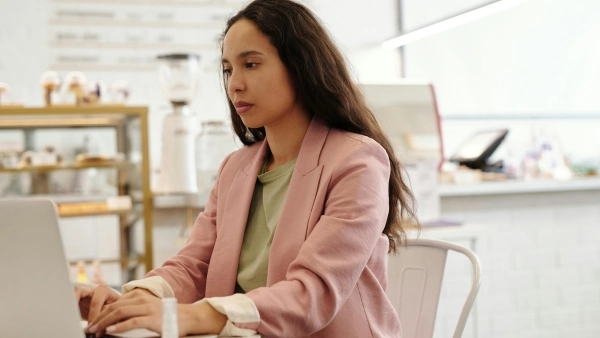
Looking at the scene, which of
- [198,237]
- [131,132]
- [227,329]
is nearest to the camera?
[227,329]

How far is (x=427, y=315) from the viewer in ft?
6.53

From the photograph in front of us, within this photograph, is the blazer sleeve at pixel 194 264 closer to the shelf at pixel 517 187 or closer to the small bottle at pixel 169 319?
the small bottle at pixel 169 319

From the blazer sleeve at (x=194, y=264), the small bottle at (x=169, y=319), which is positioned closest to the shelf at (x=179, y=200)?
the blazer sleeve at (x=194, y=264)

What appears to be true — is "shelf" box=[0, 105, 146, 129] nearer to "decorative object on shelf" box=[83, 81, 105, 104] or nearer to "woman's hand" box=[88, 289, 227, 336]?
"decorative object on shelf" box=[83, 81, 105, 104]

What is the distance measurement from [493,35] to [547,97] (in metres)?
0.60

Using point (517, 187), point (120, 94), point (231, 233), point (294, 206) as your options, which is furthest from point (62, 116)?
point (294, 206)

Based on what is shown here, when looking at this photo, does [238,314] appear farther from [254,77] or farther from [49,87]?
[49,87]

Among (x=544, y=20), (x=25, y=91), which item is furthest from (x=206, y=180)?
(x=544, y=20)

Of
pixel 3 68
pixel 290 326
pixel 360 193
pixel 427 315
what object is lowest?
pixel 427 315

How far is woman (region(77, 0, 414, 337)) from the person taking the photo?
1324 millimetres

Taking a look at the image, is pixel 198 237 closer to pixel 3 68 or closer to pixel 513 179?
pixel 513 179

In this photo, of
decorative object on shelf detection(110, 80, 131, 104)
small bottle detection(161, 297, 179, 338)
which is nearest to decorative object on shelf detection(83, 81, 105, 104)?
decorative object on shelf detection(110, 80, 131, 104)

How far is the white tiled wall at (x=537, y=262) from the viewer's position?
3971 mm

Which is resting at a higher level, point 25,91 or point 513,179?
point 25,91
